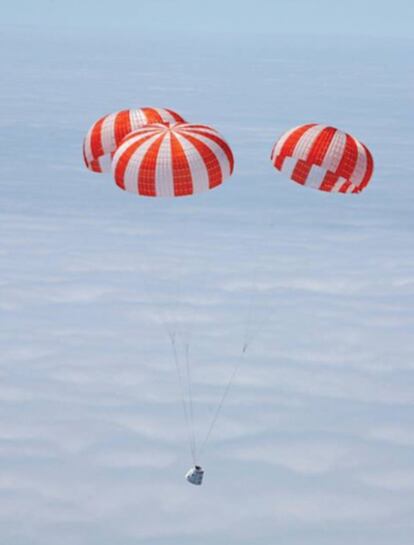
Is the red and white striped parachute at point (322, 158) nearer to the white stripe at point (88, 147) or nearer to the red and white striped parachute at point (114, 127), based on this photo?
the red and white striped parachute at point (114, 127)

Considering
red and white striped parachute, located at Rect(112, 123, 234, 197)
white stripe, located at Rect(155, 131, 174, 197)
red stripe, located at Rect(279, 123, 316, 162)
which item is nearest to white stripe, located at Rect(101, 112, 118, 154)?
red and white striped parachute, located at Rect(112, 123, 234, 197)

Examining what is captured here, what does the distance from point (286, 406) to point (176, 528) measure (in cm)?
4549

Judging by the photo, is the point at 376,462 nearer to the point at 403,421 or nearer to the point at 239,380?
the point at 403,421

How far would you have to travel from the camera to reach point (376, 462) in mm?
167125

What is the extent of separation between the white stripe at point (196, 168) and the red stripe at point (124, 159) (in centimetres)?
144

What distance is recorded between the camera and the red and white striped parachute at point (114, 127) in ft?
153

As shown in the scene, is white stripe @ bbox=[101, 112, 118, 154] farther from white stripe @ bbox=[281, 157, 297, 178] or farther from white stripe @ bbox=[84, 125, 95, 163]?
white stripe @ bbox=[281, 157, 297, 178]

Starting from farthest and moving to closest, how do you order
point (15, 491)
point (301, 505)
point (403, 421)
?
point (403, 421) → point (15, 491) → point (301, 505)

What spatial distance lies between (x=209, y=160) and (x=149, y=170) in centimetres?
217

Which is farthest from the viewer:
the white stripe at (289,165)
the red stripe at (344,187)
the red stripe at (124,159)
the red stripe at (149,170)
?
the red stripe at (344,187)

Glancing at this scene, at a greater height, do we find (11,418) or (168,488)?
(11,418)

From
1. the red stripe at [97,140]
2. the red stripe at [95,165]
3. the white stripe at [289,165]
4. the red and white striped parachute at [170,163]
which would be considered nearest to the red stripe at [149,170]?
the red and white striped parachute at [170,163]

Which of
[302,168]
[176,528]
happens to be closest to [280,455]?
[176,528]

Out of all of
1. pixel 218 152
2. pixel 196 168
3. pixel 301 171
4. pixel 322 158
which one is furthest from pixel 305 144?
pixel 196 168
